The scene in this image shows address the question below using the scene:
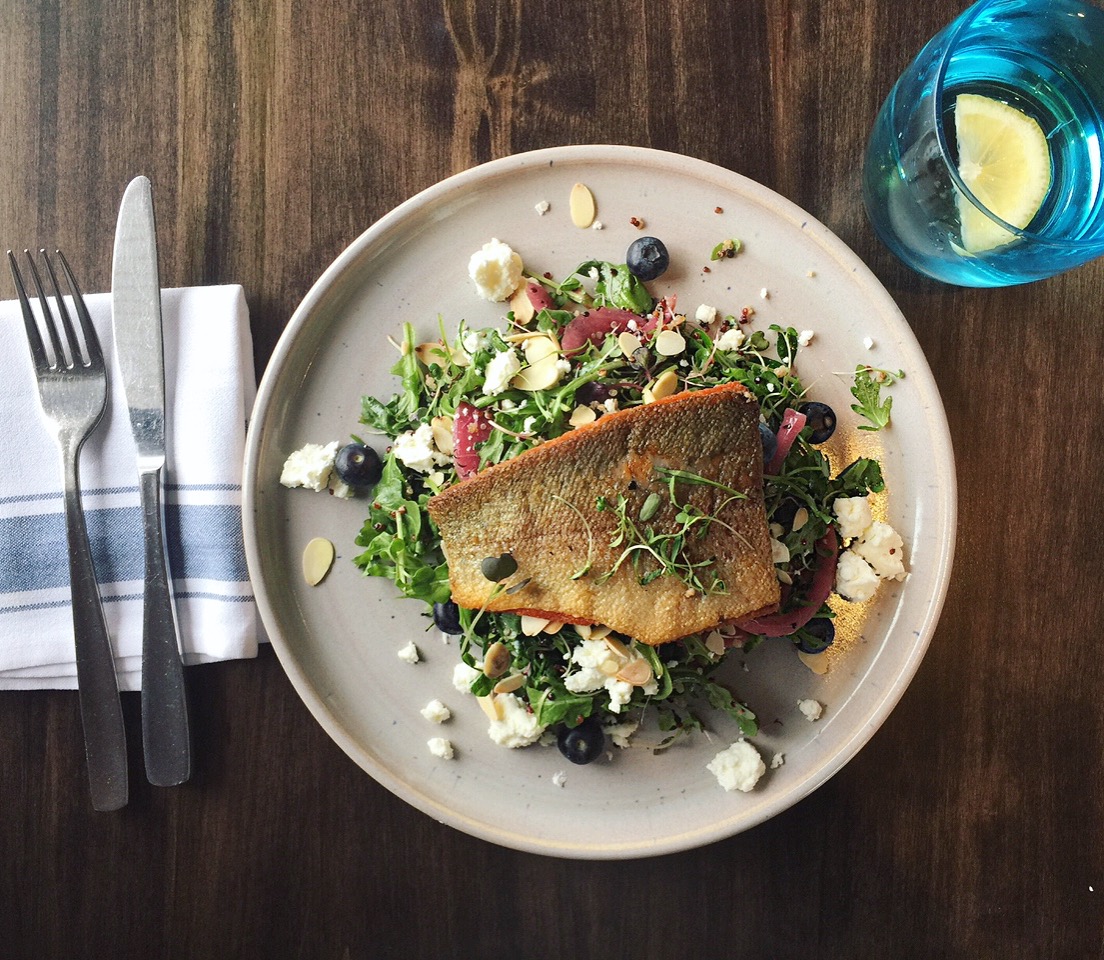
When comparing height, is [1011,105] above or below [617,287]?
above

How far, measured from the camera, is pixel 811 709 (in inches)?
72.6

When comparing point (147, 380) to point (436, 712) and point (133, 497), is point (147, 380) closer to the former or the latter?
point (133, 497)

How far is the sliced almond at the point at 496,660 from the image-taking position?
1.75 metres

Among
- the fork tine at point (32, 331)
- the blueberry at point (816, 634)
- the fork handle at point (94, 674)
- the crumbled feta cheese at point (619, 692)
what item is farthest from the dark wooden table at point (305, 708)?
the crumbled feta cheese at point (619, 692)

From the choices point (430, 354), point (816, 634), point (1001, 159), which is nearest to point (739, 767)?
point (816, 634)

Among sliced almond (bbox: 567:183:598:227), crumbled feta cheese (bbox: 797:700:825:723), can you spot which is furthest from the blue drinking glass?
crumbled feta cheese (bbox: 797:700:825:723)

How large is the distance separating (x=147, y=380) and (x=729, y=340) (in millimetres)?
1371

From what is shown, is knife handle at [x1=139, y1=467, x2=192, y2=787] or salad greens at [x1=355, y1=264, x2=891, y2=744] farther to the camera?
knife handle at [x1=139, y1=467, x2=192, y2=787]

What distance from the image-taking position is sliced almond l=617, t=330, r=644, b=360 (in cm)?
174

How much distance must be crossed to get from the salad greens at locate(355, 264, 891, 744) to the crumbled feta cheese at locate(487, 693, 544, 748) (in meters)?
0.03

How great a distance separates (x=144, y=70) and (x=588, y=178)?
1203 mm

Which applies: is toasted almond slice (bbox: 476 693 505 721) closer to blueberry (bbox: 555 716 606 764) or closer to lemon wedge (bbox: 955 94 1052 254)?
blueberry (bbox: 555 716 606 764)

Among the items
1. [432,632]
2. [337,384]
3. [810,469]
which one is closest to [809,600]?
[810,469]

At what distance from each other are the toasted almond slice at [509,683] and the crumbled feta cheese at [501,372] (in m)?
0.64
